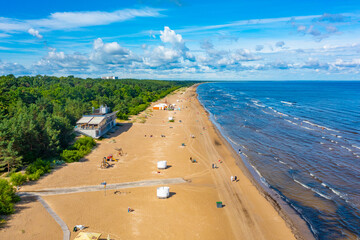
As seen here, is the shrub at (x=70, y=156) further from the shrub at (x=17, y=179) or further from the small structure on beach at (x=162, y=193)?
the small structure on beach at (x=162, y=193)

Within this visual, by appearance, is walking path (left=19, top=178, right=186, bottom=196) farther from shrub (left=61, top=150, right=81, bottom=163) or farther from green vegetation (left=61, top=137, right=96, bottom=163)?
green vegetation (left=61, top=137, right=96, bottom=163)

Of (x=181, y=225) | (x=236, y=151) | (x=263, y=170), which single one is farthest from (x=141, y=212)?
(x=236, y=151)

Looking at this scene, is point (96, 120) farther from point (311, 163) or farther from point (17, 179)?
point (311, 163)

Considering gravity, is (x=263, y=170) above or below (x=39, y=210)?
below

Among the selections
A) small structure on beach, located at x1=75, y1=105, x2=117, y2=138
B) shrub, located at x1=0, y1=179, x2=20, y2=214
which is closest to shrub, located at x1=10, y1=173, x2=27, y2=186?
shrub, located at x1=0, y1=179, x2=20, y2=214

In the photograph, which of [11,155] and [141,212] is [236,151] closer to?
[141,212]

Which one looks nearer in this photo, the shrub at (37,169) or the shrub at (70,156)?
the shrub at (37,169)

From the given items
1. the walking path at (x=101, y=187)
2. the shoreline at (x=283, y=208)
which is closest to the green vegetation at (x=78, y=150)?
the walking path at (x=101, y=187)
